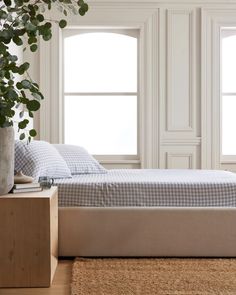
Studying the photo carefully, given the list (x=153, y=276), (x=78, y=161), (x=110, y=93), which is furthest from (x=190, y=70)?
(x=153, y=276)

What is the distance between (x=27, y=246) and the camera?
7.40 feet

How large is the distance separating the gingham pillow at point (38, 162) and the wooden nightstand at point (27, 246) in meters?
0.60

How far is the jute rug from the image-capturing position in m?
2.20

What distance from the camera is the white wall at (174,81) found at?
497 cm

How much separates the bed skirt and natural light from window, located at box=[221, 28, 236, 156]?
243 cm

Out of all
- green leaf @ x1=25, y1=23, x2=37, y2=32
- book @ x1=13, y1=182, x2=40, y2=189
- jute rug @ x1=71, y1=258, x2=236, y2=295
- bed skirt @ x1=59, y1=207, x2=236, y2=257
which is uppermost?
green leaf @ x1=25, y1=23, x2=37, y2=32

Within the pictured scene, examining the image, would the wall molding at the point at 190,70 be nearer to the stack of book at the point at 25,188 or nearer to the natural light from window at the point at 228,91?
the natural light from window at the point at 228,91

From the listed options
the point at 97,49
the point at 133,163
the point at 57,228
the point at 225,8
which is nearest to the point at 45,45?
the point at 97,49

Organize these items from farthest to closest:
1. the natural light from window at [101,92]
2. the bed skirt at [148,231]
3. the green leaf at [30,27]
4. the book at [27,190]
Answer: the natural light from window at [101,92], the bed skirt at [148,231], the book at [27,190], the green leaf at [30,27]

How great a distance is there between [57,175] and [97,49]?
A: 7.91 ft

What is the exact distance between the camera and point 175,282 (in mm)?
2324

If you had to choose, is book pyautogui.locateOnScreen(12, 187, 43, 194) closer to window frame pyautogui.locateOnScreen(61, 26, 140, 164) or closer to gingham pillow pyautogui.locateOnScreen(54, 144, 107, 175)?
gingham pillow pyautogui.locateOnScreen(54, 144, 107, 175)

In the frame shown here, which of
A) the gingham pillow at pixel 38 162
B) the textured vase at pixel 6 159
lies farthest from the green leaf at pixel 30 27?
the gingham pillow at pixel 38 162

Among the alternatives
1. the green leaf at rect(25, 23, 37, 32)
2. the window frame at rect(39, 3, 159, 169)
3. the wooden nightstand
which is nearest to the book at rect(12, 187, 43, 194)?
the wooden nightstand
